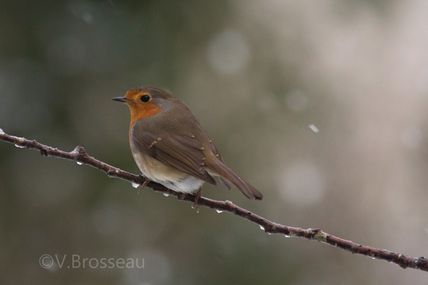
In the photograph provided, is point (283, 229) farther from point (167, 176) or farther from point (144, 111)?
point (144, 111)

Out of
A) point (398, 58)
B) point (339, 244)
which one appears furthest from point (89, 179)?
point (398, 58)

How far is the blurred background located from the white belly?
2.20 m

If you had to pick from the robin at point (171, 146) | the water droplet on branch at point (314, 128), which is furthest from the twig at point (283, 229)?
the water droplet on branch at point (314, 128)

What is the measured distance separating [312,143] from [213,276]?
1.83 meters

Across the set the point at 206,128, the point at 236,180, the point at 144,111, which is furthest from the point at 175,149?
the point at 206,128

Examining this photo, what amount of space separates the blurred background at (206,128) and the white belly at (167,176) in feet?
7.23

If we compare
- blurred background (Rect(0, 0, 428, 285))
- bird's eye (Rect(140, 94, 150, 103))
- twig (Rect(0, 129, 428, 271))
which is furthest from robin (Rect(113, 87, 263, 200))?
blurred background (Rect(0, 0, 428, 285))

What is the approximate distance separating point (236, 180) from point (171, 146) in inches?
24.1

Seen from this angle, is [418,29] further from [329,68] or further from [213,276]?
[213,276]

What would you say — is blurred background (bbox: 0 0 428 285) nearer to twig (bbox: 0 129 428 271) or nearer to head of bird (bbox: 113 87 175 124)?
head of bird (bbox: 113 87 175 124)

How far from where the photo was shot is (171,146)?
3482 mm

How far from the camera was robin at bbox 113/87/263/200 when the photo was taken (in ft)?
10.6

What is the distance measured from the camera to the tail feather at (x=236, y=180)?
2.66 meters

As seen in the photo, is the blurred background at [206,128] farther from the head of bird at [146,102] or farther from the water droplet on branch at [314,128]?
the head of bird at [146,102]
